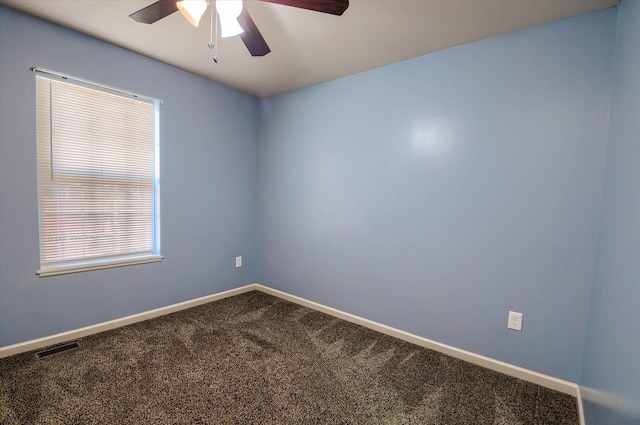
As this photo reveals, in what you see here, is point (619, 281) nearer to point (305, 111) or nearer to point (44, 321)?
point (305, 111)

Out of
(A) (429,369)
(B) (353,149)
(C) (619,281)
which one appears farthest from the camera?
(B) (353,149)

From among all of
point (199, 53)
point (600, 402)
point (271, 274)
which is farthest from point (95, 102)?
point (600, 402)

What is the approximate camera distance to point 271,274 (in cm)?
337

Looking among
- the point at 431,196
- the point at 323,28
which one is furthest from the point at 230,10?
the point at 431,196

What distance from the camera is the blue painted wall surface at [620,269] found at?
0.92 metres

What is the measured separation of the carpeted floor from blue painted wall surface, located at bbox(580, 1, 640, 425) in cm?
51

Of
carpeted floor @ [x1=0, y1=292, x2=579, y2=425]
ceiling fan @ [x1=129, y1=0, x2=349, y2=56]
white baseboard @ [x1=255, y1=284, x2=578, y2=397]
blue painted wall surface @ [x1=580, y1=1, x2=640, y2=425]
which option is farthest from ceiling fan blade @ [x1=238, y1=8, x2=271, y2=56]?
white baseboard @ [x1=255, y1=284, x2=578, y2=397]

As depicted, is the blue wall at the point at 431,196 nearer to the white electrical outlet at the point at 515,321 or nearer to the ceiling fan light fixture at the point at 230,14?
the white electrical outlet at the point at 515,321

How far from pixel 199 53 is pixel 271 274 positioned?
2408mm

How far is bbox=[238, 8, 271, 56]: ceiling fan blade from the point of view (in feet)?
4.67

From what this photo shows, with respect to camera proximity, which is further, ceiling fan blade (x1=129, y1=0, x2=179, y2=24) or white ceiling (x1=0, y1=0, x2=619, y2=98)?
white ceiling (x1=0, y1=0, x2=619, y2=98)

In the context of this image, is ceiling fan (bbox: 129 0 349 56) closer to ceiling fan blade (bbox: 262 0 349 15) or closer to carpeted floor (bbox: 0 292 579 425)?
ceiling fan blade (bbox: 262 0 349 15)

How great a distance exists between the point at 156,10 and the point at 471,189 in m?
2.27

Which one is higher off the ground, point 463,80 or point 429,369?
point 463,80
